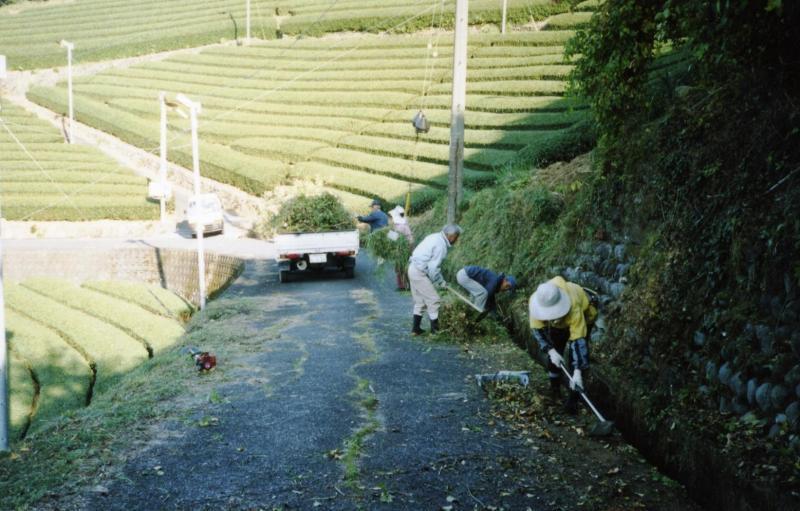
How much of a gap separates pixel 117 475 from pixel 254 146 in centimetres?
3172

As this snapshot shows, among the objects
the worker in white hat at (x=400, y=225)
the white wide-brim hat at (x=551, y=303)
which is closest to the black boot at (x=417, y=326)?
the white wide-brim hat at (x=551, y=303)

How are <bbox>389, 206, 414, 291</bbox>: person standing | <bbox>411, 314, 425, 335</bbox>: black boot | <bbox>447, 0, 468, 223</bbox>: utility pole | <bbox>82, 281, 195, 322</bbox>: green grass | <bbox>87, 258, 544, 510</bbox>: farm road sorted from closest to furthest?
<bbox>87, 258, 544, 510</bbox>: farm road → <bbox>411, 314, 425, 335</bbox>: black boot → <bbox>447, 0, 468, 223</bbox>: utility pole → <bbox>389, 206, 414, 291</bbox>: person standing → <bbox>82, 281, 195, 322</bbox>: green grass

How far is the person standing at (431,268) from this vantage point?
413 inches

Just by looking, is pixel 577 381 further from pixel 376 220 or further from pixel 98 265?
pixel 98 265

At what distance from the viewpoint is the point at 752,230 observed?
5.32 meters

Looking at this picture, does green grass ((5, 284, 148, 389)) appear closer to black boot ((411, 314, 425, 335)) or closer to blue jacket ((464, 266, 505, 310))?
black boot ((411, 314, 425, 335))

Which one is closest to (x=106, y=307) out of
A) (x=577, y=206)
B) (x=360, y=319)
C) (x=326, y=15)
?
(x=360, y=319)

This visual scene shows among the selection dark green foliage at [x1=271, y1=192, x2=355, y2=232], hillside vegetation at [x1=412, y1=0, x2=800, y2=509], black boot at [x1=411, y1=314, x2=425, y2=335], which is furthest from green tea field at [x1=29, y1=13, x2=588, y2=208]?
hillside vegetation at [x1=412, y1=0, x2=800, y2=509]

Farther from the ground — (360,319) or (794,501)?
(794,501)

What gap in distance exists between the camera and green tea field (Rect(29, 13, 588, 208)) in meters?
29.0

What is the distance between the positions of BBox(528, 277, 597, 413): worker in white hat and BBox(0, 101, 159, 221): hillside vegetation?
26.6m

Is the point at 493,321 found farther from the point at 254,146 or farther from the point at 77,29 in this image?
the point at 77,29

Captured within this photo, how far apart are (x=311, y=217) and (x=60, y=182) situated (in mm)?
19758

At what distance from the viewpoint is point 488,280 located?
34.5ft
